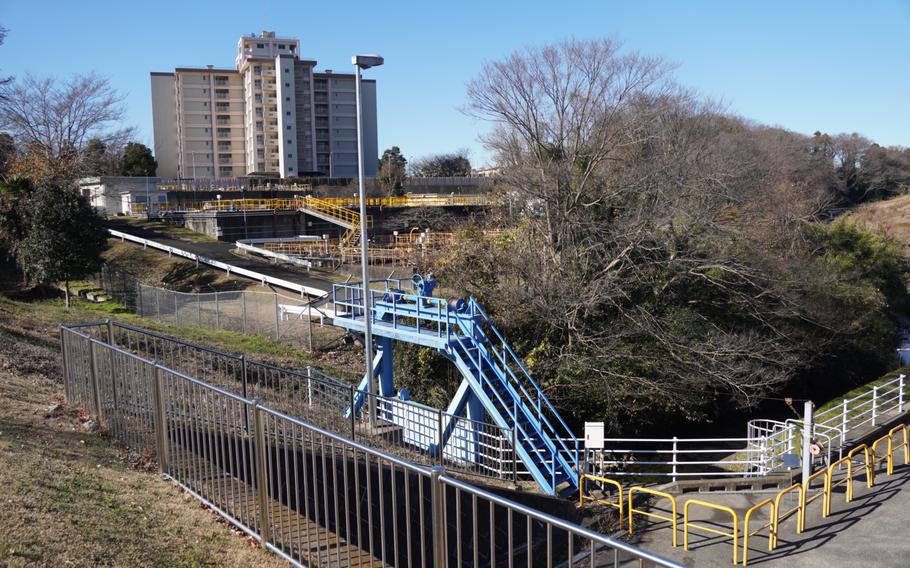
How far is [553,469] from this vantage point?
1382 cm

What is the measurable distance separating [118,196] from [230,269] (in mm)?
26570

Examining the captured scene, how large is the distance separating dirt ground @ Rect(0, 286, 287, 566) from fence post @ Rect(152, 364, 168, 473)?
6.8 inches

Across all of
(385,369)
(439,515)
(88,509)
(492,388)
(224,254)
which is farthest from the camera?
(224,254)

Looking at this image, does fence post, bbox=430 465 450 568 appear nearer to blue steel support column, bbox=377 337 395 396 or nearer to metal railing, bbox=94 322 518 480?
metal railing, bbox=94 322 518 480

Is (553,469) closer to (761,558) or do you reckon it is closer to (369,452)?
(761,558)

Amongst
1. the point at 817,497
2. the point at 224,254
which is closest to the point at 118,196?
the point at 224,254

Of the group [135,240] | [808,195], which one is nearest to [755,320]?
[808,195]

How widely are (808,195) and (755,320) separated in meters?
26.3

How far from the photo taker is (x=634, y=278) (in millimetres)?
21672

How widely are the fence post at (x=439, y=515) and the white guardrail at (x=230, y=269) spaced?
75.0 feet

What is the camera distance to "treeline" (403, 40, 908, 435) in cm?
2073

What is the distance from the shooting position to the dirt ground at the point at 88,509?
18.4ft

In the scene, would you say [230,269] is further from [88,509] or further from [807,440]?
[88,509]

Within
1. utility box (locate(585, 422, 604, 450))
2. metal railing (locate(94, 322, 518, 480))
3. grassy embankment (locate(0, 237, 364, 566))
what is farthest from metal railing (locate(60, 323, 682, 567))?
utility box (locate(585, 422, 604, 450))
